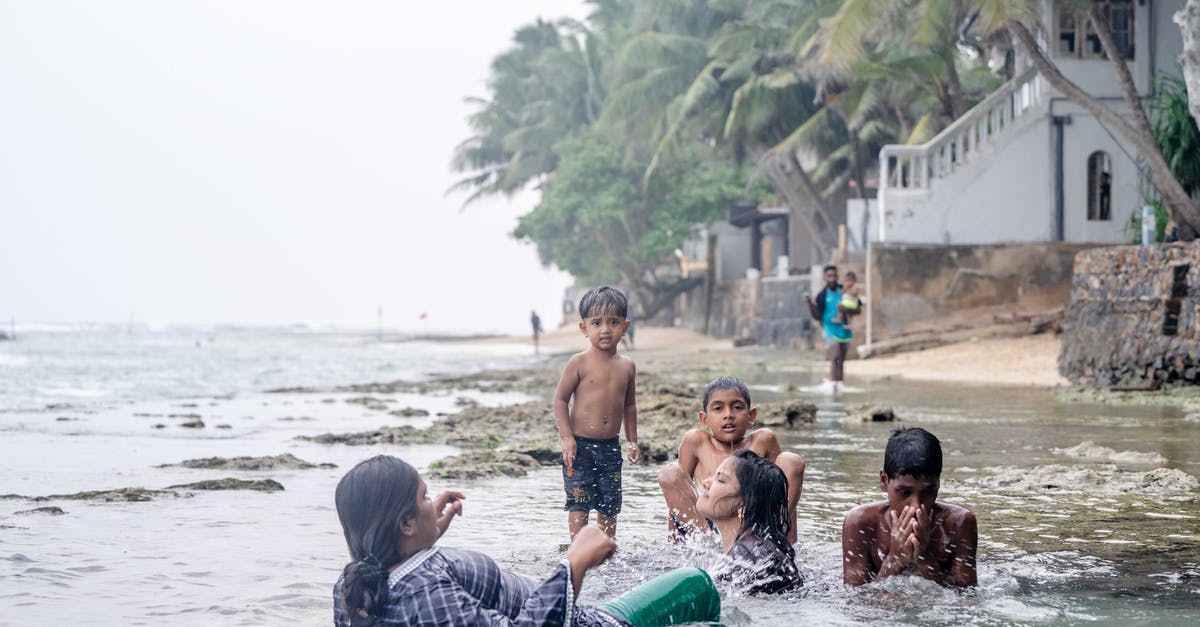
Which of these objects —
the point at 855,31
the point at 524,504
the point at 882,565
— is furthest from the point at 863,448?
the point at 855,31

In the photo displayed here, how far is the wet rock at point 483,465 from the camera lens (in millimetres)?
8531

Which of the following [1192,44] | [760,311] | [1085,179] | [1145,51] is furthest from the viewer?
[760,311]

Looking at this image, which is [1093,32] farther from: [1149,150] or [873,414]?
[873,414]

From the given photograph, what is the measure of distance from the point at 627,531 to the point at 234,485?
117 inches

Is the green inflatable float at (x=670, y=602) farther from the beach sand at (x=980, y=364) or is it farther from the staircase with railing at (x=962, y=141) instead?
the staircase with railing at (x=962, y=141)

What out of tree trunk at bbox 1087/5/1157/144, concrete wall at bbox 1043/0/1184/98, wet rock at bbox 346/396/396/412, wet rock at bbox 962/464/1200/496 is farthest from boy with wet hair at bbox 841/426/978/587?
concrete wall at bbox 1043/0/1184/98

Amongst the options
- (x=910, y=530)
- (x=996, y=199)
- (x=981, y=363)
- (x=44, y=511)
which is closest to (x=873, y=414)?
(x=44, y=511)

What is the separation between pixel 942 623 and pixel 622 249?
4210cm

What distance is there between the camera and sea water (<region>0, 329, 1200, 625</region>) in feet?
15.6

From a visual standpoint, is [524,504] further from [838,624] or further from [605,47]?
[605,47]

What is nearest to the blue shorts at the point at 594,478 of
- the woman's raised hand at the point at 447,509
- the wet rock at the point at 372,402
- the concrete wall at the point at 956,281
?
the woman's raised hand at the point at 447,509

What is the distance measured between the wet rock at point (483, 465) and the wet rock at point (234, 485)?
1.04 m

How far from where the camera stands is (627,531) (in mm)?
6414

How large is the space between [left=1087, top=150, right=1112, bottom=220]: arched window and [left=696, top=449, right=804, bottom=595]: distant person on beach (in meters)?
→ 20.1
